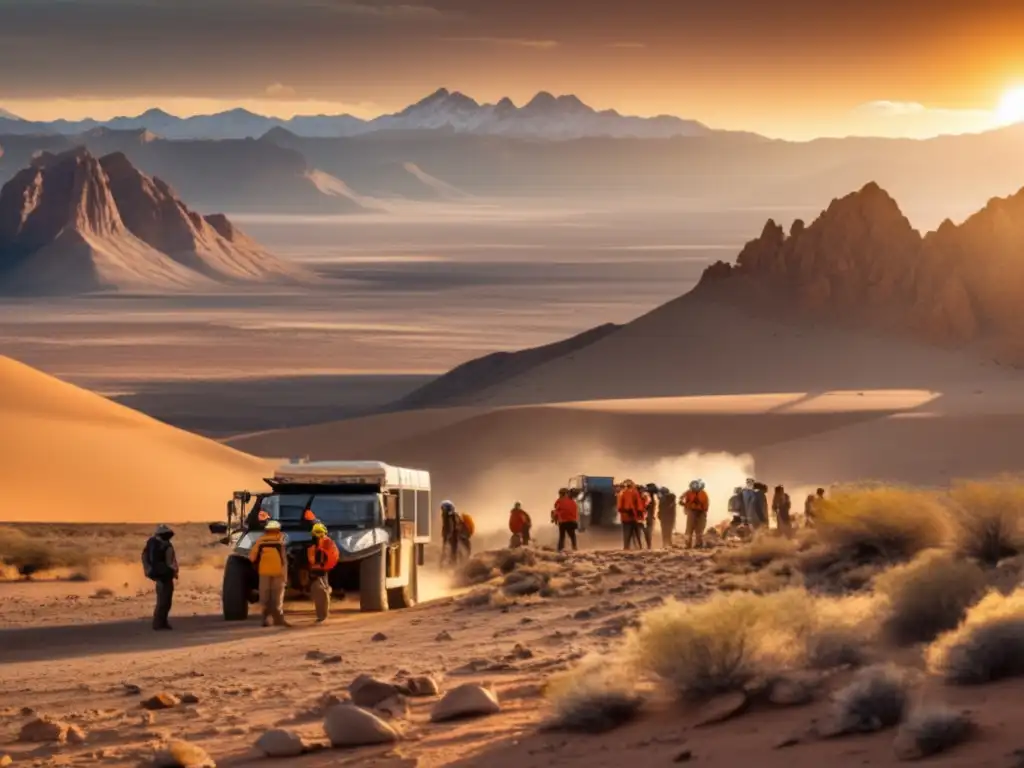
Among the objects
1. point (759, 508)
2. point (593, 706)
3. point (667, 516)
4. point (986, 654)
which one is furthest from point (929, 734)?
point (759, 508)

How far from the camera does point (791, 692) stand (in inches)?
471

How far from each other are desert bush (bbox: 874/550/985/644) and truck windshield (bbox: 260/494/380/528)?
393 inches

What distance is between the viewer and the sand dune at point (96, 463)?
5019 cm

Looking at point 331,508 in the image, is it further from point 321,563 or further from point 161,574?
point 161,574

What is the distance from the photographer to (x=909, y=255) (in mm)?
119688

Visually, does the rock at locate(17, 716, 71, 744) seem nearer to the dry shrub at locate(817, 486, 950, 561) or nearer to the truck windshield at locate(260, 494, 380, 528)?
the truck windshield at locate(260, 494, 380, 528)

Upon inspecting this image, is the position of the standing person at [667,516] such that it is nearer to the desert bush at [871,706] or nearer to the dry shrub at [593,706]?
the dry shrub at [593,706]

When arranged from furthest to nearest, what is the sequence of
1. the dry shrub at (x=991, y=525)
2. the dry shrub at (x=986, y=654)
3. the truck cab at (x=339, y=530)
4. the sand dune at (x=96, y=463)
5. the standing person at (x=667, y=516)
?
the sand dune at (x=96, y=463)
the standing person at (x=667, y=516)
the truck cab at (x=339, y=530)
the dry shrub at (x=991, y=525)
the dry shrub at (x=986, y=654)

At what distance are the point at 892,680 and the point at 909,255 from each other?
110998 millimetres

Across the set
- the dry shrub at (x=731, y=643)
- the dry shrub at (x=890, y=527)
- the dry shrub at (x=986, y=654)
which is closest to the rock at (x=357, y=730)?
the dry shrub at (x=731, y=643)

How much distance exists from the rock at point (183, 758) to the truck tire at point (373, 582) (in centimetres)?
1069

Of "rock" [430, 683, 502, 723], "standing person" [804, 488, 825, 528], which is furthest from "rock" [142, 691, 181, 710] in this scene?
"standing person" [804, 488, 825, 528]

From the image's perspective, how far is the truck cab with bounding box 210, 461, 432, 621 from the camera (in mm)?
22766

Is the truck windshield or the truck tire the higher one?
the truck windshield
